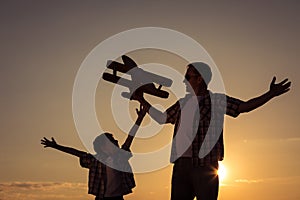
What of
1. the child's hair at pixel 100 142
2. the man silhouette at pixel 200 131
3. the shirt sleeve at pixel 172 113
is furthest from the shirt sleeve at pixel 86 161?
the man silhouette at pixel 200 131

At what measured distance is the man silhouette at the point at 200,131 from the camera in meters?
6.77

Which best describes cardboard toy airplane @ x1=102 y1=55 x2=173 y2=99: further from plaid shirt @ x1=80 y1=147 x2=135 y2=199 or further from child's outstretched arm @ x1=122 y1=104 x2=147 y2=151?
plaid shirt @ x1=80 y1=147 x2=135 y2=199

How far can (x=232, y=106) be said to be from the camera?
689 cm

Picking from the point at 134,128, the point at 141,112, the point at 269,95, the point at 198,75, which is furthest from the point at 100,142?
the point at 269,95

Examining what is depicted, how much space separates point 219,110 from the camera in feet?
22.8

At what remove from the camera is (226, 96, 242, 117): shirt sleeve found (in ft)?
22.5

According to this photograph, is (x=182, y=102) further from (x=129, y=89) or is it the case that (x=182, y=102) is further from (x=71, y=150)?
(x=71, y=150)

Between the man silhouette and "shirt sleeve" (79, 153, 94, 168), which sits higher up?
"shirt sleeve" (79, 153, 94, 168)

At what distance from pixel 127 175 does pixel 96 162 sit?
65 cm

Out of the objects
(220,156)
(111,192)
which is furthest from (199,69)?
(111,192)

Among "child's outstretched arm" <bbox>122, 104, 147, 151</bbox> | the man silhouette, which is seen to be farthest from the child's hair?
the man silhouette

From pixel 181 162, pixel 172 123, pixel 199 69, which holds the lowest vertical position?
pixel 181 162

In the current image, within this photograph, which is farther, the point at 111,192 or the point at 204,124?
the point at 111,192

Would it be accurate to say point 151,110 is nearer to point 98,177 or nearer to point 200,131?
point 200,131
